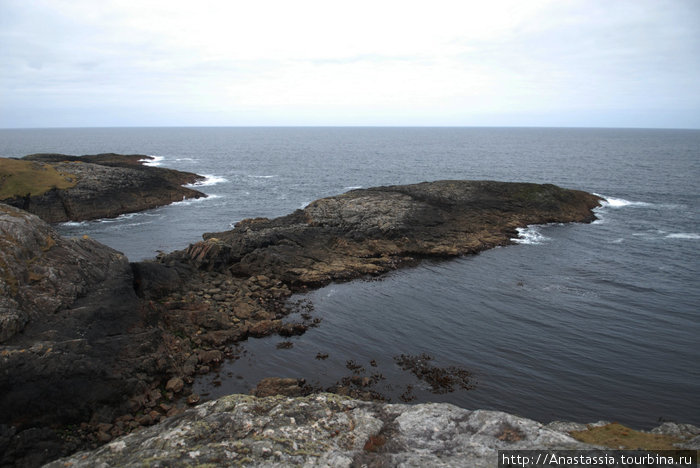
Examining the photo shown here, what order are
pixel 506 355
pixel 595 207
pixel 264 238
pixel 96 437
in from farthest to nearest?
pixel 595 207, pixel 264 238, pixel 506 355, pixel 96 437

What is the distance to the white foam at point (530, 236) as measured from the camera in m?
48.7

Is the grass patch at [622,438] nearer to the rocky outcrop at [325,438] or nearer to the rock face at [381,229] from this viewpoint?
the rocky outcrop at [325,438]

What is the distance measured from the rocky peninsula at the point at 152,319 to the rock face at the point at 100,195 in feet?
87.9

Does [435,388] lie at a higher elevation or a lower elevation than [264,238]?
lower

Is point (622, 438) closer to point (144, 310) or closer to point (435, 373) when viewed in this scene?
point (435, 373)

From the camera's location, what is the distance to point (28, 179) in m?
61.4

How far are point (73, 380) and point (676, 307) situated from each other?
39500 mm

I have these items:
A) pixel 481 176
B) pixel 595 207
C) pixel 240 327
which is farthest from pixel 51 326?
pixel 481 176

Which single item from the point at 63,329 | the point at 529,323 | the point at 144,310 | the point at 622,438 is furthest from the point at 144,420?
the point at 529,323

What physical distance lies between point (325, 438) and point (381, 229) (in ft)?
110

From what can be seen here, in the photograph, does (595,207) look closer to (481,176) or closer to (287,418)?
(481,176)

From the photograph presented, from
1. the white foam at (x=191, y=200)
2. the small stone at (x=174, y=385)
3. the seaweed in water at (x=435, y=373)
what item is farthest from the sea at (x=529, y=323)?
the white foam at (x=191, y=200)

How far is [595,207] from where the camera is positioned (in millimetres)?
64875

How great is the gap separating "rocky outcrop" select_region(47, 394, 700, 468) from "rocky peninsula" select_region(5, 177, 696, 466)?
0.12 m
